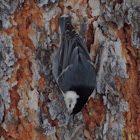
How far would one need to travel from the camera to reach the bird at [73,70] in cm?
173

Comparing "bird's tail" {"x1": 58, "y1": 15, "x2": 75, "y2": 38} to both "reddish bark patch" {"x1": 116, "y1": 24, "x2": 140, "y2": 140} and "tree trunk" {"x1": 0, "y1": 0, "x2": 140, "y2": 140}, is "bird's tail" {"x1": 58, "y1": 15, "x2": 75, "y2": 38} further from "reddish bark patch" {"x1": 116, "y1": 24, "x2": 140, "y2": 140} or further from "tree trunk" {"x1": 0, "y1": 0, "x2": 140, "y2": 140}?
"reddish bark patch" {"x1": 116, "y1": 24, "x2": 140, "y2": 140}

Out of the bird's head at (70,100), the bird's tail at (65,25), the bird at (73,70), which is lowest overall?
the bird's head at (70,100)

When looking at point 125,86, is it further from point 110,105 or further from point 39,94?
point 39,94

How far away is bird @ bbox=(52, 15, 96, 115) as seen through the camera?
173 centimetres

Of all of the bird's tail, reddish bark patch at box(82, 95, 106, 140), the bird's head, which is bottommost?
reddish bark patch at box(82, 95, 106, 140)

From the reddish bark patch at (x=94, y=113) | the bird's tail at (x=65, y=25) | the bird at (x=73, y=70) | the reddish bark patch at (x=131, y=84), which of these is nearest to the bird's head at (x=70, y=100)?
the bird at (x=73, y=70)

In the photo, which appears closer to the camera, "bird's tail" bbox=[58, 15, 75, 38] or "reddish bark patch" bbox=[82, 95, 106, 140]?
"bird's tail" bbox=[58, 15, 75, 38]

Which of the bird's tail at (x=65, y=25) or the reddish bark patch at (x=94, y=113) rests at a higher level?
the bird's tail at (x=65, y=25)

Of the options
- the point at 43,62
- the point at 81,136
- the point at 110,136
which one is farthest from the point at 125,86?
the point at 43,62

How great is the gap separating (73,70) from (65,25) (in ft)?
1.19

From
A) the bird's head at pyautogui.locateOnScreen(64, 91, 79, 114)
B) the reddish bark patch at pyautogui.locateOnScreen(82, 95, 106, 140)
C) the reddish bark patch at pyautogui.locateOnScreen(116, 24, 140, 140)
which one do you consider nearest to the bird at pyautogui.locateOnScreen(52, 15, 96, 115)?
the bird's head at pyautogui.locateOnScreen(64, 91, 79, 114)

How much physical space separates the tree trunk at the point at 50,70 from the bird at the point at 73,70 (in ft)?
0.19

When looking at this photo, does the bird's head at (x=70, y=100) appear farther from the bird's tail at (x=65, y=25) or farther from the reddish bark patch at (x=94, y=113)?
the bird's tail at (x=65, y=25)

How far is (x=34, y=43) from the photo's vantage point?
174 cm
